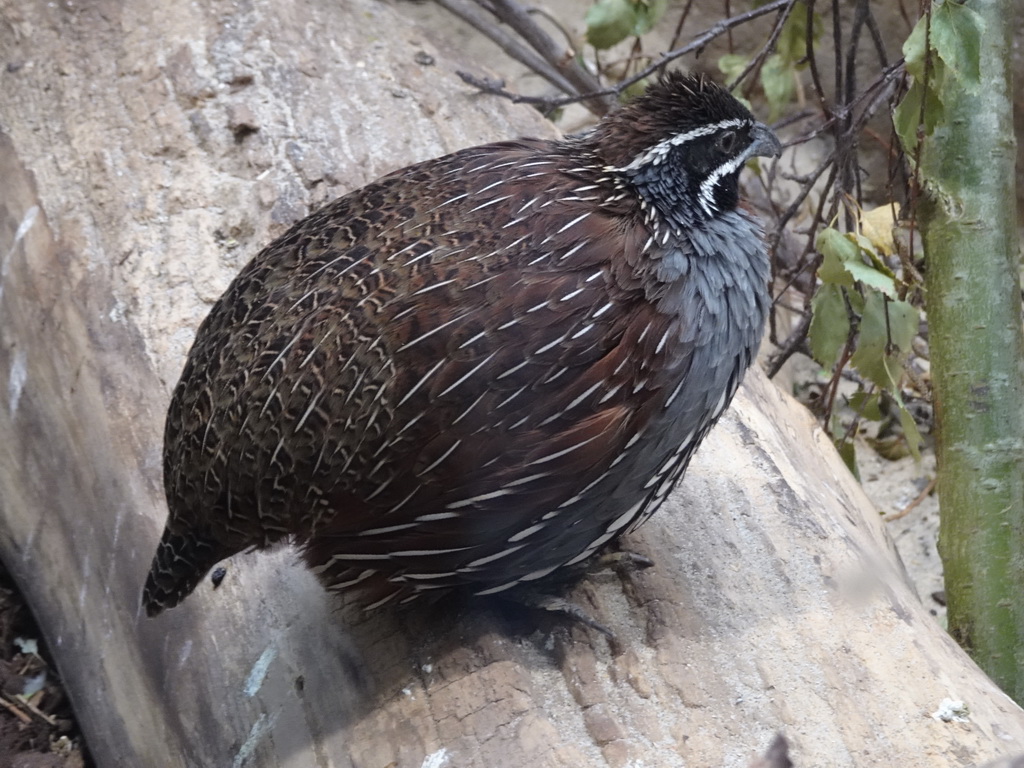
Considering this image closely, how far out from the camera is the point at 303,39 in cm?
339

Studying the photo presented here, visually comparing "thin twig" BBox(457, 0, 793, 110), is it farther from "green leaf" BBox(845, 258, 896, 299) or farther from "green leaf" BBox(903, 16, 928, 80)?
"green leaf" BBox(845, 258, 896, 299)

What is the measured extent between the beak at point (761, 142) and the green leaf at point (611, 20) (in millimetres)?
1306

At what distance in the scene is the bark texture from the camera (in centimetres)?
213

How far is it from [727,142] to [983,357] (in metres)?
1.06

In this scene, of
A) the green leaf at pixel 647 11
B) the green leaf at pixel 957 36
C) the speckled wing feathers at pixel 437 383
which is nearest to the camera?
the speckled wing feathers at pixel 437 383

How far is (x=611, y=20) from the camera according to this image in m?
3.50

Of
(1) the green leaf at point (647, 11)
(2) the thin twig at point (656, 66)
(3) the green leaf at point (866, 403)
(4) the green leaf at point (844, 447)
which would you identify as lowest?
(4) the green leaf at point (844, 447)

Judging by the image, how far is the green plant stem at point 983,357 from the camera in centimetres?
282

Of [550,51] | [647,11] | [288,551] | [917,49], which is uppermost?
[550,51]

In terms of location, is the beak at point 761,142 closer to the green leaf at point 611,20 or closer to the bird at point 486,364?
the bird at point 486,364

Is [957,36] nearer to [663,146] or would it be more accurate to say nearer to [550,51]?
[663,146]

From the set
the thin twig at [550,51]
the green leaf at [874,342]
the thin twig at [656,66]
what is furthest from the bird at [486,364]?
the thin twig at [550,51]

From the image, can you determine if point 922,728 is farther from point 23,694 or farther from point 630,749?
point 23,694

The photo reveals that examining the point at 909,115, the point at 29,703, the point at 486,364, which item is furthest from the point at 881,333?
the point at 29,703
